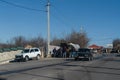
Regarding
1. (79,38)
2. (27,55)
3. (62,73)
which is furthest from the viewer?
(79,38)

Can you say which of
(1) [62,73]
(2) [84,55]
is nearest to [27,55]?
(2) [84,55]

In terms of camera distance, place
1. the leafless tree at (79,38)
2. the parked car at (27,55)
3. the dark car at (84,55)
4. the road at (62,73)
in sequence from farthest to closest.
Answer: the leafless tree at (79,38) → the parked car at (27,55) → the dark car at (84,55) → the road at (62,73)

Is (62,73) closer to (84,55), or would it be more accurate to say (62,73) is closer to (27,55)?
(84,55)

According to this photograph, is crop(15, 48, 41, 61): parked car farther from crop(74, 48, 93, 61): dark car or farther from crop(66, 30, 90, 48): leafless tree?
crop(66, 30, 90, 48): leafless tree

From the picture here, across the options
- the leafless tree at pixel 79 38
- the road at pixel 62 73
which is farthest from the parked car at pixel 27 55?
the leafless tree at pixel 79 38

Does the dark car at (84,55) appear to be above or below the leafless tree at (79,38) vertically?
below

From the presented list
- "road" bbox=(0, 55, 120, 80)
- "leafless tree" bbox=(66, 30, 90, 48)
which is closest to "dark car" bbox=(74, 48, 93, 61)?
"road" bbox=(0, 55, 120, 80)

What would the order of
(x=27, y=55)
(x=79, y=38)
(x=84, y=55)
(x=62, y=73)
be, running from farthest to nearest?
(x=79, y=38) < (x=27, y=55) < (x=84, y=55) < (x=62, y=73)

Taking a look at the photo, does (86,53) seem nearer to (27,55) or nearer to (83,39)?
(27,55)

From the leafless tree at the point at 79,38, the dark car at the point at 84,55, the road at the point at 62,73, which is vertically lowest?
the road at the point at 62,73

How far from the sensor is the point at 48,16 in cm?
5931

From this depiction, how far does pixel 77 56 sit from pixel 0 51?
44.5ft

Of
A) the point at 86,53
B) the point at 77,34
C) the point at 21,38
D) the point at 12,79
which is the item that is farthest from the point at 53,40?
the point at 12,79

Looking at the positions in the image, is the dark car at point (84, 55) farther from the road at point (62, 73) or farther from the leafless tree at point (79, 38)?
the leafless tree at point (79, 38)
